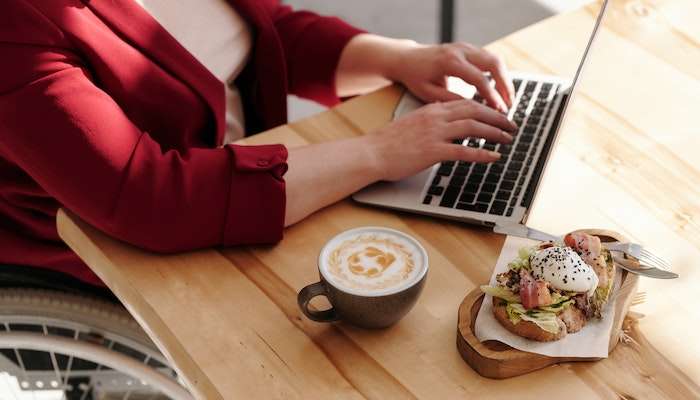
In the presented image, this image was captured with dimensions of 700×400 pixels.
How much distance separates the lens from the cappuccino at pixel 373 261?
0.97 meters

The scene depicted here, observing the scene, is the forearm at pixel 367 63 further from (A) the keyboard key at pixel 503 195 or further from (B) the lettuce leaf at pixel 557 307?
(B) the lettuce leaf at pixel 557 307

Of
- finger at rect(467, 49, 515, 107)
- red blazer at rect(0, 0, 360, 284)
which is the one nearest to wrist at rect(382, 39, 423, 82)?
finger at rect(467, 49, 515, 107)

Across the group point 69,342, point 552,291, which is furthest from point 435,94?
point 69,342

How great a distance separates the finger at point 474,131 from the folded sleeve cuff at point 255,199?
24cm

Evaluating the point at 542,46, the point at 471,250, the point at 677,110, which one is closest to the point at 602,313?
the point at 471,250

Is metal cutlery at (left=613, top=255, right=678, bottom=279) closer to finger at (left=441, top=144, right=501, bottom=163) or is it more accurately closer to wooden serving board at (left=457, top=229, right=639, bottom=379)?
wooden serving board at (left=457, top=229, right=639, bottom=379)

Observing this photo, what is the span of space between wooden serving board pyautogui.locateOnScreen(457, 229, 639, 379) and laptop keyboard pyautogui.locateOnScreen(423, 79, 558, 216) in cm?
19

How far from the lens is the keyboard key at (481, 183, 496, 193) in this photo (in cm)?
117

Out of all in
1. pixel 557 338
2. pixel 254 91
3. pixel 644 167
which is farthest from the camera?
pixel 254 91

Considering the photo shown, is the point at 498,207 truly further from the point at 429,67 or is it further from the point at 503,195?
the point at 429,67

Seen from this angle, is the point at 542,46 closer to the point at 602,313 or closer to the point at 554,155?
the point at 554,155

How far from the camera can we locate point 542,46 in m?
1.44

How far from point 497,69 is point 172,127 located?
1.59ft

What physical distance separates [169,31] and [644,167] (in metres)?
0.70
